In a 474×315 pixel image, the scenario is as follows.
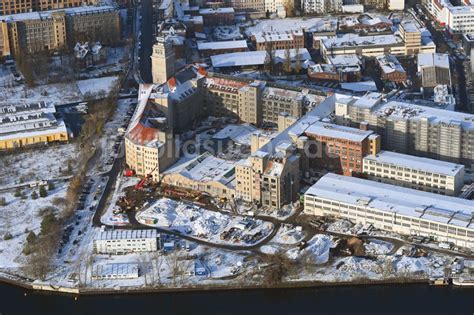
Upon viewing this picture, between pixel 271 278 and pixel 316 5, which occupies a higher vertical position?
pixel 316 5

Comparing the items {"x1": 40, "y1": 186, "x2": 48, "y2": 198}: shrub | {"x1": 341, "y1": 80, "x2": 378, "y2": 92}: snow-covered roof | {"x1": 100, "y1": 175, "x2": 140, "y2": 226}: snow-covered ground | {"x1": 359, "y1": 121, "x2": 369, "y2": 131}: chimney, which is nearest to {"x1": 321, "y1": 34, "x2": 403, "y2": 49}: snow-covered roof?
{"x1": 341, "y1": 80, "x2": 378, "y2": 92}: snow-covered roof

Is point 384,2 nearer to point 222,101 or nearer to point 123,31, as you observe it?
point 123,31

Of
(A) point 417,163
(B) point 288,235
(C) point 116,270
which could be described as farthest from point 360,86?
(C) point 116,270

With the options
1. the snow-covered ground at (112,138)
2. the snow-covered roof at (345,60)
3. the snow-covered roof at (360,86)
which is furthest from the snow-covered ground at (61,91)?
the snow-covered roof at (360,86)

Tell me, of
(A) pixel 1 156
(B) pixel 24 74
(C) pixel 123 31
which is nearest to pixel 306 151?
(A) pixel 1 156

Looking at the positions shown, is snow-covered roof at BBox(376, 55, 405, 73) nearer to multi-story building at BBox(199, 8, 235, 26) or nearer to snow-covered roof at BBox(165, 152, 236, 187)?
multi-story building at BBox(199, 8, 235, 26)

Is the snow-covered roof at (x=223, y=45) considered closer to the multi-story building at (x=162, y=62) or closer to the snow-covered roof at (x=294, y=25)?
the snow-covered roof at (x=294, y=25)
